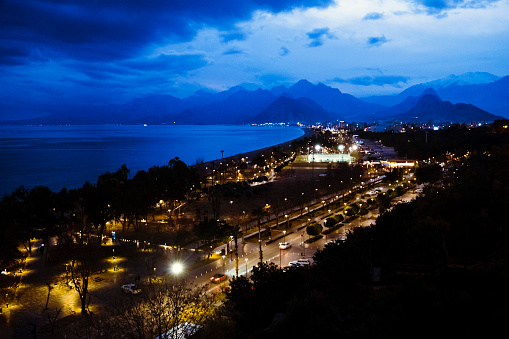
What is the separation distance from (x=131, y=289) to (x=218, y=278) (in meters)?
3.11

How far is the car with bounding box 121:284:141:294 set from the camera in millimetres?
13977

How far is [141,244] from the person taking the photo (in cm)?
2062

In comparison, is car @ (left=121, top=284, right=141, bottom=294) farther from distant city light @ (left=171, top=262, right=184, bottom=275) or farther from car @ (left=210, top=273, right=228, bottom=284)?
car @ (left=210, top=273, right=228, bottom=284)

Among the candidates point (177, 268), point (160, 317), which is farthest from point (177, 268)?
point (160, 317)

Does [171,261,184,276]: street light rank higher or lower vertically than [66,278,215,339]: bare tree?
lower

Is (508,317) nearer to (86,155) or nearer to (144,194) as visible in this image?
(144,194)

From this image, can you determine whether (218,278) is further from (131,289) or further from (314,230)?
(314,230)

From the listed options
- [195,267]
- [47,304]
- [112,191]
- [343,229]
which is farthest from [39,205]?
[343,229]

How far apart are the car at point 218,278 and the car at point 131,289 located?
266cm

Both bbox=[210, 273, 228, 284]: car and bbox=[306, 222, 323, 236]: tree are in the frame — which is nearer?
bbox=[210, 273, 228, 284]: car

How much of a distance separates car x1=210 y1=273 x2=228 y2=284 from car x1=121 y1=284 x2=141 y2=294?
8.72 feet

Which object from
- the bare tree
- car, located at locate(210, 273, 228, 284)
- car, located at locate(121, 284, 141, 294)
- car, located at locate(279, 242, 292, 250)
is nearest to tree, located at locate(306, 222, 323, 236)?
car, located at locate(279, 242, 292, 250)

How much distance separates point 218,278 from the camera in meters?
14.9

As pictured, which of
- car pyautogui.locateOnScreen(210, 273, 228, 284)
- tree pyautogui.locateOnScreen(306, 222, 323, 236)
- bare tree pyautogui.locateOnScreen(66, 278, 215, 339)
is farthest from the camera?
tree pyautogui.locateOnScreen(306, 222, 323, 236)
